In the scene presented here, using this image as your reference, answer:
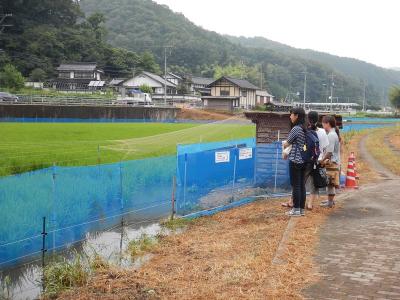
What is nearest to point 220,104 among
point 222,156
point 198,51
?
point 198,51

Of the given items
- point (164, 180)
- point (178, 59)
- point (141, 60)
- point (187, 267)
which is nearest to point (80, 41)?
point (141, 60)

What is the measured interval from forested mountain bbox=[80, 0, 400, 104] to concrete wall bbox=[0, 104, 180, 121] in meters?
56.6

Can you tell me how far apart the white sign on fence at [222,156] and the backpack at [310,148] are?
269cm

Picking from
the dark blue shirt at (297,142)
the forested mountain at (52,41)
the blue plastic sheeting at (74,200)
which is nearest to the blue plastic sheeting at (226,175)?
the blue plastic sheeting at (74,200)

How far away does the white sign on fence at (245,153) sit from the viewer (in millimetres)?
11586

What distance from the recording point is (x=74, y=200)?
26.3 ft

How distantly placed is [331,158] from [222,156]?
2.51 meters

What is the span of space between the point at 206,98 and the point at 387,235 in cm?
6326

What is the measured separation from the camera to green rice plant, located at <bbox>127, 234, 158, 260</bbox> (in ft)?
24.0

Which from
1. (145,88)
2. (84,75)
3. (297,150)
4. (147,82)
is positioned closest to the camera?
(297,150)

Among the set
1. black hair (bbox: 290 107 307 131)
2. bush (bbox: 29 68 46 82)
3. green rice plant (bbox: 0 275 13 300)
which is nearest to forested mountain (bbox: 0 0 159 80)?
bush (bbox: 29 68 46 82)

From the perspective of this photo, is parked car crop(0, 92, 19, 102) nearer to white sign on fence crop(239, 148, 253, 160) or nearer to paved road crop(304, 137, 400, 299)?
white sign on fence crop(239, 148, 253, 160)

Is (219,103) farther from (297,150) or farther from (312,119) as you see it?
(297,150)

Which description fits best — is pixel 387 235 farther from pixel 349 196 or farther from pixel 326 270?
pixel 349 196
